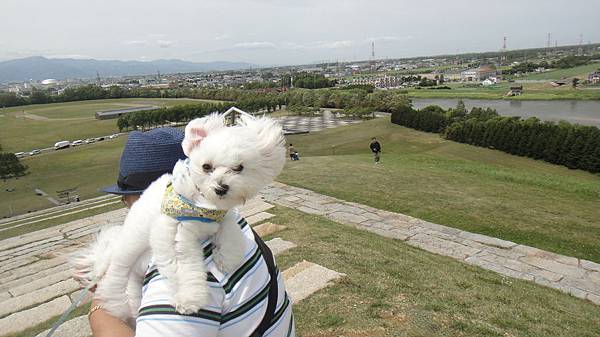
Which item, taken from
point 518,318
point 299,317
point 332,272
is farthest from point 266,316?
point 518,318

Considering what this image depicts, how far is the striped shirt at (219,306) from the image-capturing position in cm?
122

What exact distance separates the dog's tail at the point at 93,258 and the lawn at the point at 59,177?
1948 cm

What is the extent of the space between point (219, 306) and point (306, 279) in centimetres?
350

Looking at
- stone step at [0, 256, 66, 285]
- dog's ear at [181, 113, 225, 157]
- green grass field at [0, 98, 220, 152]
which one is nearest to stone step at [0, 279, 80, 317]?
stone step at [0, 256, 66, 285]

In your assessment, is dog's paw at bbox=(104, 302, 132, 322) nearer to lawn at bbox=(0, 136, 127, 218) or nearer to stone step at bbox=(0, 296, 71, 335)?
stone step at bbox=(0, 296, 71, 335)

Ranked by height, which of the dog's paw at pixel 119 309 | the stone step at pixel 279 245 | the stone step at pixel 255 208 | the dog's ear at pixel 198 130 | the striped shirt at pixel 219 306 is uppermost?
the dog's ear at pixel 198 130

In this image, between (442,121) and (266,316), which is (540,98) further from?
(266,316)

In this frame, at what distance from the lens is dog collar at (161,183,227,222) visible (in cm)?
132

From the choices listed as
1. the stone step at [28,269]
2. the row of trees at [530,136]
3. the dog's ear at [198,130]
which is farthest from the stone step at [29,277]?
the row of trees at [530,136]

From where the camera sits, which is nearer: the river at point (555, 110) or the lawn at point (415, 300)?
the lawn at point (415, 300)

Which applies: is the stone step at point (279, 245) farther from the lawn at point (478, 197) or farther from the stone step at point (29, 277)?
the lawn at point (478, 197)

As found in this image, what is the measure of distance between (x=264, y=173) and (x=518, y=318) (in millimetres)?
Answer: 4251

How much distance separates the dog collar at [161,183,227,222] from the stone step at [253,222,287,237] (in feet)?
17.3

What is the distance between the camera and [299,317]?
3918mm
